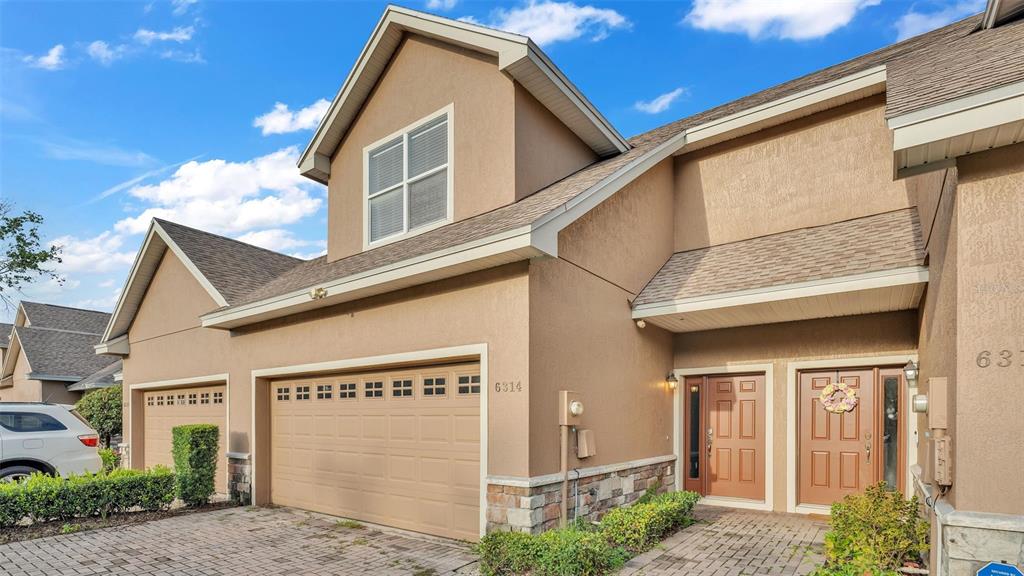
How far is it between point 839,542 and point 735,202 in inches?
203

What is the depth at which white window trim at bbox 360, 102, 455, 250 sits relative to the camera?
27.1ft

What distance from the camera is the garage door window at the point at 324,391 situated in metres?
8.91

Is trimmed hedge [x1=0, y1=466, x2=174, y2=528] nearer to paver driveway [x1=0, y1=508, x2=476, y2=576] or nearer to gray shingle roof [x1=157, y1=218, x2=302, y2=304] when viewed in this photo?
paver driveway [x1=0, y1=508, x2=476, y2=576]

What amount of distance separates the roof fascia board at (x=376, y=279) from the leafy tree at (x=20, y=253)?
1534 centimetres

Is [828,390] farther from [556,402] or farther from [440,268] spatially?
[440,268]

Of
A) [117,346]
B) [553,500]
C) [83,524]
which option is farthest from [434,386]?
[117,346]

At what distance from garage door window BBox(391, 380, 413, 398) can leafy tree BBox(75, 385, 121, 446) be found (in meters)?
15.3

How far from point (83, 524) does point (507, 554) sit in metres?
6.74

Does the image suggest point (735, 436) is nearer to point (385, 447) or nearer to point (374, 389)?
point (385, 447)

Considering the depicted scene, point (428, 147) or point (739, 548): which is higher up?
point (428, 147)

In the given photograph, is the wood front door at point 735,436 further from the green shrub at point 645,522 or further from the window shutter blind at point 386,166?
the window shutter blind at point 386,166

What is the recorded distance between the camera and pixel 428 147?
346 inches

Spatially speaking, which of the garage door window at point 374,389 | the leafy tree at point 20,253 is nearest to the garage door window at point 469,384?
the garage door window at point 374,389

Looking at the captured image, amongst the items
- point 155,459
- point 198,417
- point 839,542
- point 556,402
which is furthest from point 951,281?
point 155,459
